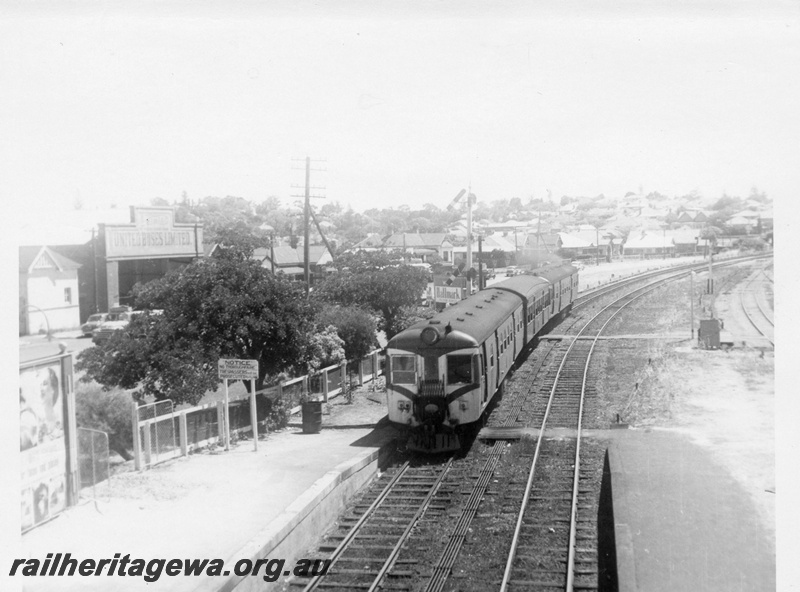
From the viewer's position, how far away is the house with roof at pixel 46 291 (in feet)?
29.2

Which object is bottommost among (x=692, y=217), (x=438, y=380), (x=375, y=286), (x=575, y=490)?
(x=575, y=490)

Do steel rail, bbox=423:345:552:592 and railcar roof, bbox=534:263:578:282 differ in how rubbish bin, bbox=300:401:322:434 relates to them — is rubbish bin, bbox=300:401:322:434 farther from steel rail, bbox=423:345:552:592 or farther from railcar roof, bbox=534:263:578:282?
railcar roof, bbox=534:263:578:282

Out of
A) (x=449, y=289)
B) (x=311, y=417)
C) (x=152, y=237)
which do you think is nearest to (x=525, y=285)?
(x=449, y=289)

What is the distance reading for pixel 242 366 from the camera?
11992 mm

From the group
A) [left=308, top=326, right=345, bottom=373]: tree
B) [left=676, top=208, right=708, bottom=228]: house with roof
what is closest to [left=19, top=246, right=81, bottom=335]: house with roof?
[left=308, top=326, right=345, bottom=373]: tree

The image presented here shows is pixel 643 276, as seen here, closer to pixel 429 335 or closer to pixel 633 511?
pixel 429 335

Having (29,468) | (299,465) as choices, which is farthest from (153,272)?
(29,468)

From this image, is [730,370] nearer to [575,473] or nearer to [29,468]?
[575,473]

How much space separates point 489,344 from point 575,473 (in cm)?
332

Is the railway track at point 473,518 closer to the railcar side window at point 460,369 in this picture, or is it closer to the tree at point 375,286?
the railcar side window at point 460,369

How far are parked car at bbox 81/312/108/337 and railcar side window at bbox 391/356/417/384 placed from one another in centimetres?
538

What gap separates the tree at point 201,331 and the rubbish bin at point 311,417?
1.06 meters

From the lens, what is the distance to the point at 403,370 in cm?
1262

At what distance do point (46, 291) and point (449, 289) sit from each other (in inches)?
451
